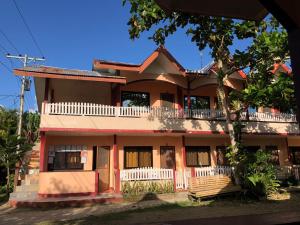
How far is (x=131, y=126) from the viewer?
17250mm

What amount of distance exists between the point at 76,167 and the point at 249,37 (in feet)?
39.0

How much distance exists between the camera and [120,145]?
18203mm

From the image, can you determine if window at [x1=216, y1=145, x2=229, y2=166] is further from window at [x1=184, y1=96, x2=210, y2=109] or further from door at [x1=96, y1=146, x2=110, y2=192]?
door at [x1=96, y1=146, x2=110, y2=192]

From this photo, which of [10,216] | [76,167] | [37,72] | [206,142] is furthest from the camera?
[206,142]

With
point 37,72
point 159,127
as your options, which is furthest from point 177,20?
point 37,72

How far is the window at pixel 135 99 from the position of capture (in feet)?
64.1

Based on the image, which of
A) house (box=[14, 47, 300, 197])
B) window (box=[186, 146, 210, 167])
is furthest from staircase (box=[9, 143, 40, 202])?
window (box=[186, 146, 210, 167])

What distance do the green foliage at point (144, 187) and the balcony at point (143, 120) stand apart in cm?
316

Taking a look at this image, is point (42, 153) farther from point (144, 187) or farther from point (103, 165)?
point (144, 187)

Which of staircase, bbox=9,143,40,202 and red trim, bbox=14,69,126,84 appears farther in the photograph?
red trim, bbox=14,69,126,84

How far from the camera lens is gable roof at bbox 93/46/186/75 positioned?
17.3m

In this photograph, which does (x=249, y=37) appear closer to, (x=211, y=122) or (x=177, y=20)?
(x=177, y=20)

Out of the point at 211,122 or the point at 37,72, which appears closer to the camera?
the point at 37,72

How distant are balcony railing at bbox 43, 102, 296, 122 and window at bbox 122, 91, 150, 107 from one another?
1731 millimetres
